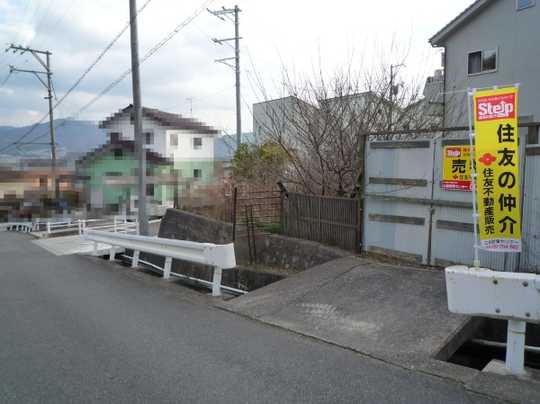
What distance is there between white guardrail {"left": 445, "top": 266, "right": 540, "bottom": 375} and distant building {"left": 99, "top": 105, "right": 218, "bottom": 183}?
41.5ft

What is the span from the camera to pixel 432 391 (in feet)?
10.8

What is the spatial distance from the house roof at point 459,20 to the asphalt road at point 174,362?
51.0 feet

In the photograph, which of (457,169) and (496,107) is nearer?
(496,107)

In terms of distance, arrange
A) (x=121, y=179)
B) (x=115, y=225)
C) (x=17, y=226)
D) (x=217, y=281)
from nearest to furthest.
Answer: (x=217, y=281), (x=115, y=225), (x=121, y=179), (x=17, y=226)

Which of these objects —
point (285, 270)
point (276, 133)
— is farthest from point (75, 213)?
point (285, 270)

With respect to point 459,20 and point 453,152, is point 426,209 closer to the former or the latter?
point 453,152

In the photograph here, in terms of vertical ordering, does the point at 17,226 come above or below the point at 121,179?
below

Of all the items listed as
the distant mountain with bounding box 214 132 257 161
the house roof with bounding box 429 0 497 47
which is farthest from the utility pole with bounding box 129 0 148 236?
the house roof with bounding box 429 0 497 47

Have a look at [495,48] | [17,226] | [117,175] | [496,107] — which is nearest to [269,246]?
[496,107]

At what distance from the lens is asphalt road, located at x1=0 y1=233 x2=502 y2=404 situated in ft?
11.0

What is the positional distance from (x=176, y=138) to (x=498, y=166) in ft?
71.9

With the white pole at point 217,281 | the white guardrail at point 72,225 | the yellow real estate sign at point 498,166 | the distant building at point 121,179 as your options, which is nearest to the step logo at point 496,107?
the yellow real estate sign at point 498,166

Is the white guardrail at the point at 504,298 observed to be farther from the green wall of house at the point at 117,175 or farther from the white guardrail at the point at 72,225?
the white guardrail at the point at 72,225

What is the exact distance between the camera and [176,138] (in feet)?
80.6
